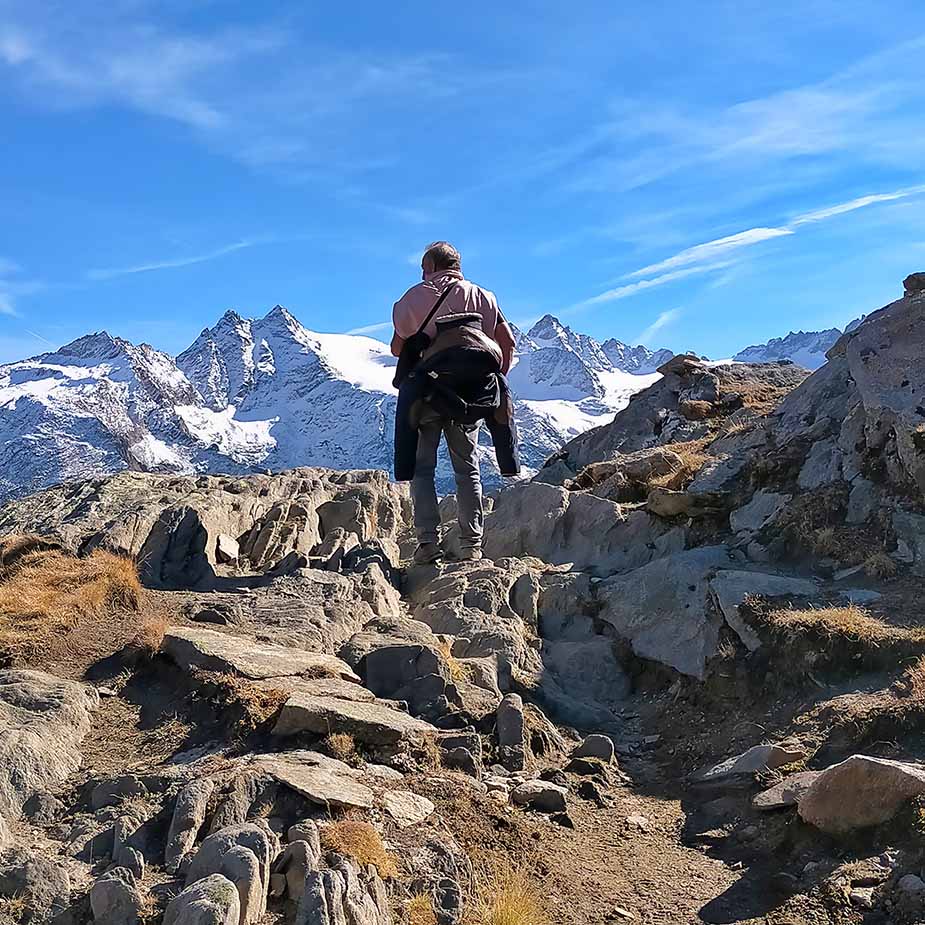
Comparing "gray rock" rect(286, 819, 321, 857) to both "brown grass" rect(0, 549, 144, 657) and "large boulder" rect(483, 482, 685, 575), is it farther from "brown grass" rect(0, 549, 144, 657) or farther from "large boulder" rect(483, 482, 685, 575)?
"large boulder" rect(483, 482, 685, 575)

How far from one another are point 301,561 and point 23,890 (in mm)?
8476

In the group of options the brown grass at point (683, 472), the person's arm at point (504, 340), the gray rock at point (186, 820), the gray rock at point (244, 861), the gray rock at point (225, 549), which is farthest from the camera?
the brown grass at point (683, 472)

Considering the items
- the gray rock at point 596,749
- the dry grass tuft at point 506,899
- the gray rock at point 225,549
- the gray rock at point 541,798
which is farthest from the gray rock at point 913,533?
the gray rock at point 225,549

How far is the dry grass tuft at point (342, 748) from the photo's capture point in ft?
24.6

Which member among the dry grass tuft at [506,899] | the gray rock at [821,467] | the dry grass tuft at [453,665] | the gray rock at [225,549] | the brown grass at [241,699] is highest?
the gray rock at [225,549]

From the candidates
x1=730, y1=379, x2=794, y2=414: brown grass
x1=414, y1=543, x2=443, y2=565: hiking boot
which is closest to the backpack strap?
x1=414, y1=543, x2=443, y2=565: hiking boot

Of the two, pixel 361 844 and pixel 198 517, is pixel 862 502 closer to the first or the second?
pixel 361 844

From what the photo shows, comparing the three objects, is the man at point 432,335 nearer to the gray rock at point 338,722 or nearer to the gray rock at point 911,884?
the gray rock at point 338,722

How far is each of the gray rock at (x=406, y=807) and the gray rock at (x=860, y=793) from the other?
2.90m

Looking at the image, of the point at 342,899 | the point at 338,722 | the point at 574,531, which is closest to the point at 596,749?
the point at 338,722

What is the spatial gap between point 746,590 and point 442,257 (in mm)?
5641

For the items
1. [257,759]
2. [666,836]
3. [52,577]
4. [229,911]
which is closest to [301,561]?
[52,577]

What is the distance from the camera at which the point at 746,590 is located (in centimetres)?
1134

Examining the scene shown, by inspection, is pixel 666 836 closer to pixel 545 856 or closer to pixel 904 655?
pixel 545 856
